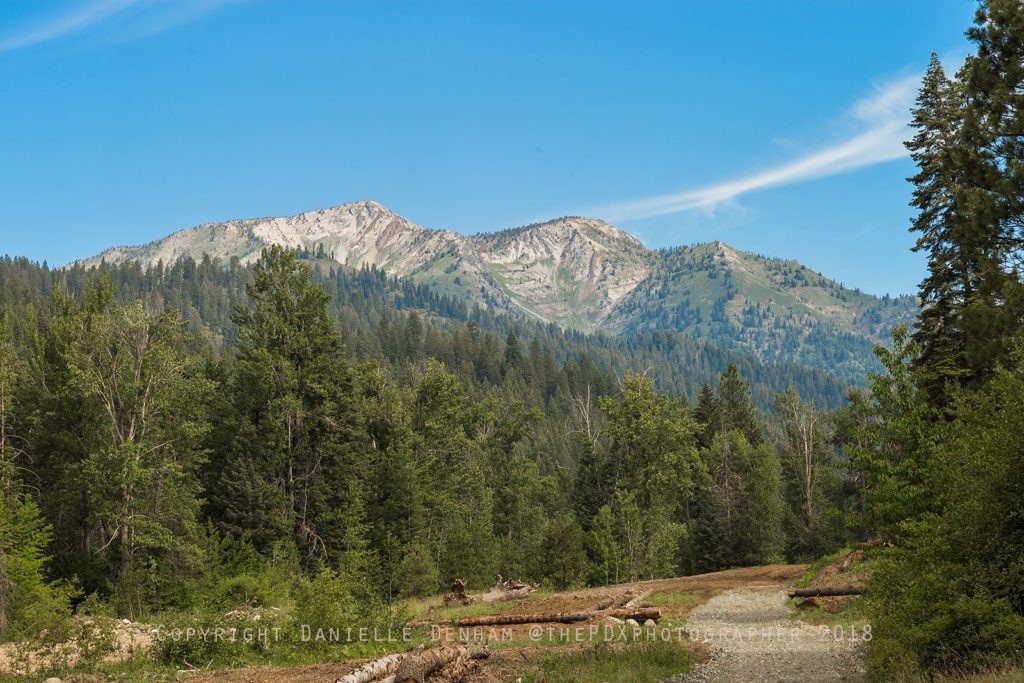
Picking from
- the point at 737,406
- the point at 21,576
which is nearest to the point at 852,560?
the point at 21,576

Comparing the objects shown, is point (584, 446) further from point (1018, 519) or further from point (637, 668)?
point (1018, 519)

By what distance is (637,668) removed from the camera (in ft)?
53.2

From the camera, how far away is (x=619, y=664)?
16.3 meters

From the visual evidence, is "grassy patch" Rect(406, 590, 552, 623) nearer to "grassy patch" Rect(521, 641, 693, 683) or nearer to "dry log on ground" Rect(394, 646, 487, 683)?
"grassy patch" Rect(521, 641, 693, 683)

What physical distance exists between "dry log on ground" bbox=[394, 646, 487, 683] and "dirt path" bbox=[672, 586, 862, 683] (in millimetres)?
5207

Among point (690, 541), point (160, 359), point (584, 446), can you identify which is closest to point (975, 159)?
point (160, 359)

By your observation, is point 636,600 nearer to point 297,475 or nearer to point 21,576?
point 297,475

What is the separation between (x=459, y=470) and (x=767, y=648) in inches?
1326

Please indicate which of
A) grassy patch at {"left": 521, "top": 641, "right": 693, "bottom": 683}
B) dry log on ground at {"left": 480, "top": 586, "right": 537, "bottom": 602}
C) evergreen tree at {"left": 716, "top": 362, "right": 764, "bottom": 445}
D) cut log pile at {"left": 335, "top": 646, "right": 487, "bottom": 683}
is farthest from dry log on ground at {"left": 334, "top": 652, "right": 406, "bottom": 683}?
evergreen tree at {"left": 716, "top": 362, "right": 764, "bottom": 445}

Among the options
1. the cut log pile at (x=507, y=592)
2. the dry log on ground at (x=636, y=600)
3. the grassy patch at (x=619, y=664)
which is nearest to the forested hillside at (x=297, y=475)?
the cut log pile at (x=507, y=592)

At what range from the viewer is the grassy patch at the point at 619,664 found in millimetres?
14875

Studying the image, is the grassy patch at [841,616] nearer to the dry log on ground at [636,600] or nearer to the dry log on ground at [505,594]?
the dry log on ground at [636,600]

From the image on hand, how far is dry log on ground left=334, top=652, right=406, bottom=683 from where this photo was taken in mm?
12945

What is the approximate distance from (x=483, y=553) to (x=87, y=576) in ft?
66.5
